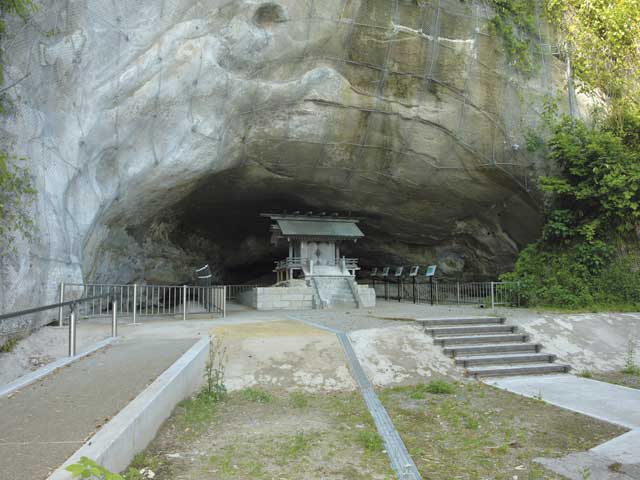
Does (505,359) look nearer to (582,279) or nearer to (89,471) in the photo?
(89,471)

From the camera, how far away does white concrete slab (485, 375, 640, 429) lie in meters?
4.91

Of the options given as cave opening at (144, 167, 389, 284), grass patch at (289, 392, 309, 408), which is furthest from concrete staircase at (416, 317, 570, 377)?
cave opening at (144, 167, 389, 284)

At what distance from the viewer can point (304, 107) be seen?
13945 millimetres

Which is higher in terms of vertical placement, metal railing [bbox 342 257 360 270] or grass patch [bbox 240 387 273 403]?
→ metal railing [bbox 342 257 360 270]

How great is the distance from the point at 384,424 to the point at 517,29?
46.5 feet

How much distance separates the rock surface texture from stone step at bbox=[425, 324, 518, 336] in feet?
22.8

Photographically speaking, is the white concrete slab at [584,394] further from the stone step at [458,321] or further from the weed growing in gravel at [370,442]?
the weed growing in gravel at [370,442]

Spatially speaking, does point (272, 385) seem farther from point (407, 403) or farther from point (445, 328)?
point (445, 328)

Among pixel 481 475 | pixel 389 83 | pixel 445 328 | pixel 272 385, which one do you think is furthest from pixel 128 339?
pixel 389 83

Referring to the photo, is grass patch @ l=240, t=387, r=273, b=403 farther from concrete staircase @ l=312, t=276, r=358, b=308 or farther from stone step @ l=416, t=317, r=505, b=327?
concrete staircase @ l=312, t=276, r=358, b=308

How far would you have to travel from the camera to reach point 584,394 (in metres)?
5.85

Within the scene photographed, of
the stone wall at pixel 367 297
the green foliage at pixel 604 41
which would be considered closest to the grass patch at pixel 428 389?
the stone wall at pixel 367 297

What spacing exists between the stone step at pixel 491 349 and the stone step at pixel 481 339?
179mm

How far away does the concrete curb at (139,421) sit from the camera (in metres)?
2.82
